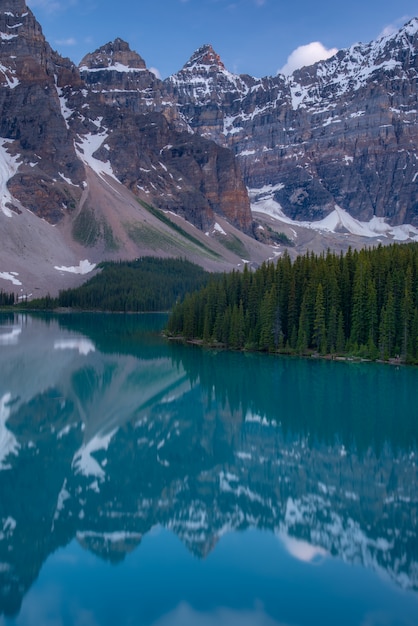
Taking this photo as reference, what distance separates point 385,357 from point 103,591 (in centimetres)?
4881

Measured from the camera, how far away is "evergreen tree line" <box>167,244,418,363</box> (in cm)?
6347

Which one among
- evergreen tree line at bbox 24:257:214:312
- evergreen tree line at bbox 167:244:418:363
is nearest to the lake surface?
evergreen tree line at bbox 167:244:418:363

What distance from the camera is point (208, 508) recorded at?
75.3 ft

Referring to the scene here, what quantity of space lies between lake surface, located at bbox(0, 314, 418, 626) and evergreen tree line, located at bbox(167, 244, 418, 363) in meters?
18.0

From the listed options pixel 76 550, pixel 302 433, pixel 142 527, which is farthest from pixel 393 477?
pixel 76 550

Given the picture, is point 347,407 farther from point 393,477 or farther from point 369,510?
point 369,510

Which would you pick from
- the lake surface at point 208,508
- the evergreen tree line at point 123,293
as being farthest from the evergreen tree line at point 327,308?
the evergreen tree line at point 123,293

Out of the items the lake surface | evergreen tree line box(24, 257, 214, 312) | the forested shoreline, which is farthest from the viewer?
evergreen tree line box(24, 257, 214, 312)

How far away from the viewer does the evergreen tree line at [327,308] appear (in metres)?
63.5

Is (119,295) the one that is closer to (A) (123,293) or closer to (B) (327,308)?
(A) (123,293)

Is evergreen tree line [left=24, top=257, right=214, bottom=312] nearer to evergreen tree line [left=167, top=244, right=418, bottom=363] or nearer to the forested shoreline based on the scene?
the forested shoreline

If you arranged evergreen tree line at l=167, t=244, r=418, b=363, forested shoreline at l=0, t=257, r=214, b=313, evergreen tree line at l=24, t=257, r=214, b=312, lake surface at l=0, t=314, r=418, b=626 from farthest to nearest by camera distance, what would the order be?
1. evergreen tree line at l=24, t=257, r=214, b=312
2. forested shoreline at l=0, t=257, r=214, b=313
3. evergreen tree line at l=167, t=244, r=418, b=363
4. lake surface at l=0, t=314, r=418, b=626

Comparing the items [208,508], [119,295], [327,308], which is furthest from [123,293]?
[208,508]

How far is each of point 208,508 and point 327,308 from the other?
156ft
